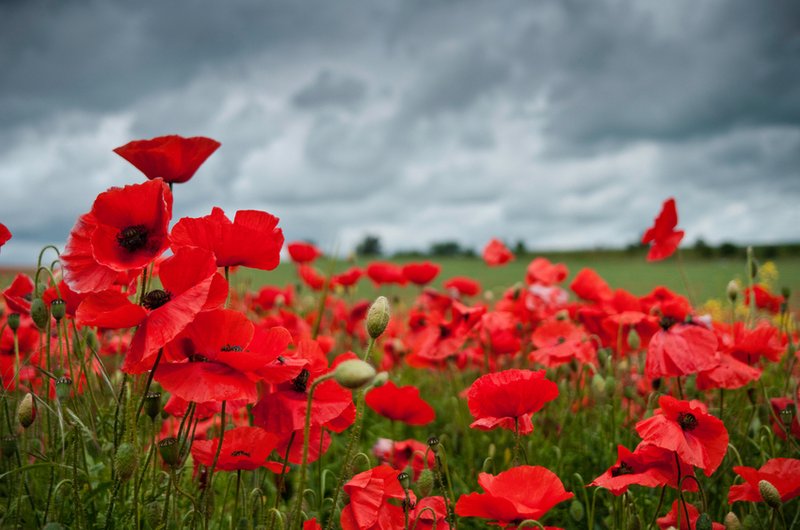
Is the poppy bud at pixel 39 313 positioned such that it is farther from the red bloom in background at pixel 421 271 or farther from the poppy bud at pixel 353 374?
the red bloom in background at pixel 421 271

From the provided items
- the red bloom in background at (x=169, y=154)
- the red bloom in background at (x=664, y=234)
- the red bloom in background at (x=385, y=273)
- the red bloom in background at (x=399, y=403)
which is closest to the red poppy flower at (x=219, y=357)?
the red bloom in background at (x=169, y=154)

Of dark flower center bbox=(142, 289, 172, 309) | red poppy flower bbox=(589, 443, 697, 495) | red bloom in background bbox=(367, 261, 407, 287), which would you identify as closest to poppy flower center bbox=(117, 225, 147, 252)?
dark flower center bbox=(142, 289, 172, 309)

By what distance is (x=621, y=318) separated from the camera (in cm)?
231

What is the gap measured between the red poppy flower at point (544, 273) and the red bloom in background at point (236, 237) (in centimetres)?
208

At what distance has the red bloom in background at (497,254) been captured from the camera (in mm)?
3537

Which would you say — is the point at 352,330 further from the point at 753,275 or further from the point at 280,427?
the point at 280,427

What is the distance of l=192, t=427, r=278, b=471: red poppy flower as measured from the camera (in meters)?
1.29

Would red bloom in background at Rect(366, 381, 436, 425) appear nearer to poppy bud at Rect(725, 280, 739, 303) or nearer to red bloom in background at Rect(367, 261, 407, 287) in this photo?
poppy bud at Rect(725, 280, 739, 303)

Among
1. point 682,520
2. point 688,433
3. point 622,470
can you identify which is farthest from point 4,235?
point 682,520

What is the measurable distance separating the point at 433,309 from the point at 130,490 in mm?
1559

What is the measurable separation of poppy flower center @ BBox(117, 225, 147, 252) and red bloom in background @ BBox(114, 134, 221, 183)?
14cm

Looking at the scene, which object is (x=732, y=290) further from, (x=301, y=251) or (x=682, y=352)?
(x=301, y=251)

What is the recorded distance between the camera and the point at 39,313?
143cm

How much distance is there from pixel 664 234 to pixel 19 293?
222cm
